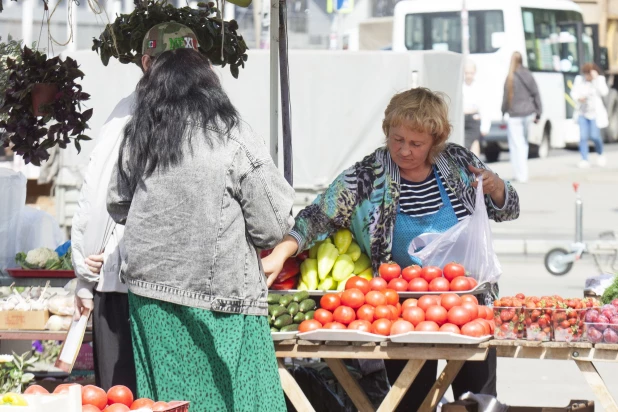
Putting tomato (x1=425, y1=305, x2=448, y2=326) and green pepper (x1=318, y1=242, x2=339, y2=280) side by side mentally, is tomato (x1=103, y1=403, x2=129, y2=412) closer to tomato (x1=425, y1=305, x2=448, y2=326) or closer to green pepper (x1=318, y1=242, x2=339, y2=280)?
tomato (x1=425, y1=305, x2=448, y2=326)

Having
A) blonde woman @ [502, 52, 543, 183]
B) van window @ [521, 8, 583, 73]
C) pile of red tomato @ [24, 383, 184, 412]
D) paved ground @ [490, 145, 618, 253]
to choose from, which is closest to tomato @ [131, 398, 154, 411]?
pile of red tomato @ [24, 383, 184, 412]

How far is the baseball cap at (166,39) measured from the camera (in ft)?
13.4

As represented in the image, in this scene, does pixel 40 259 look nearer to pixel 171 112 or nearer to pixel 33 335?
pixel 33 335

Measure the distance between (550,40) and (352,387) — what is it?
17.4 m

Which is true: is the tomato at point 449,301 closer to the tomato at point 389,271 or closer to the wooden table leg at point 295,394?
the tomato at point 389,271

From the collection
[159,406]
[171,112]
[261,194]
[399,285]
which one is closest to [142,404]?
[159,406]

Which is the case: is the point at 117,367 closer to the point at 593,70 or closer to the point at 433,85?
the point at 433,85

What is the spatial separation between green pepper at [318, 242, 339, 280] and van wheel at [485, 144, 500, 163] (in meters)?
16.1

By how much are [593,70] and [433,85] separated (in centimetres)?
748

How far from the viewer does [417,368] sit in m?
4.00

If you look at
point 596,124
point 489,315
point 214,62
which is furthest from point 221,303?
point 596,124

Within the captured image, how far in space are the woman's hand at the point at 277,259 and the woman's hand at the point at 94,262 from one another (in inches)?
26.5

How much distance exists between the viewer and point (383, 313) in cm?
406

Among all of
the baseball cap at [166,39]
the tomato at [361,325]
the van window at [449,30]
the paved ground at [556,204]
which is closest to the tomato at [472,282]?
the tomato at [361,325]
